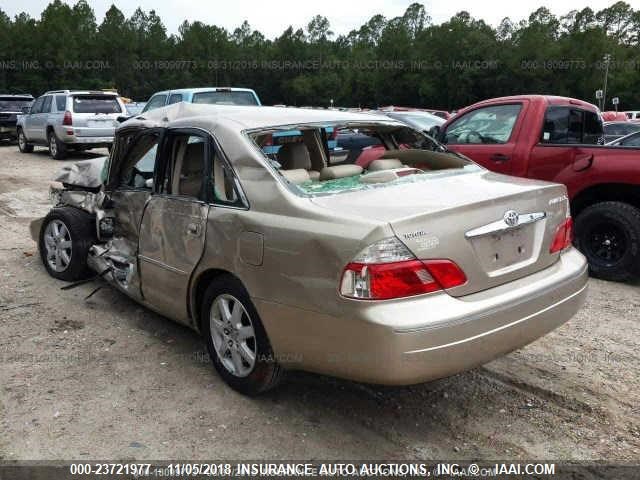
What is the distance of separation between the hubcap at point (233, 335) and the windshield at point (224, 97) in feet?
→ 27.3

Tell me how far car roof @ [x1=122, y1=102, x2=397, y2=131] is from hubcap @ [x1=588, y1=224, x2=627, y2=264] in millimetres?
2715

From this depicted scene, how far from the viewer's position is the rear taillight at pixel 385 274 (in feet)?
8.72

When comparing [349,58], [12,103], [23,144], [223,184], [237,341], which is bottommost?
[237,341]

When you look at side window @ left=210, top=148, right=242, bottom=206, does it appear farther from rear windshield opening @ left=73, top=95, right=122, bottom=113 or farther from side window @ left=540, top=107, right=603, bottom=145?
rear windshield opening @ left=73, top=95, right=122, bottom=113

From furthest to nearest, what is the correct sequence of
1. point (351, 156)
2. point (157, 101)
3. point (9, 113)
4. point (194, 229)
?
point (9, 113)
point (157, 101)
point (351, 156)
point (194, 229)

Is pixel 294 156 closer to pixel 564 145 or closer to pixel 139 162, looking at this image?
pixel 139 162

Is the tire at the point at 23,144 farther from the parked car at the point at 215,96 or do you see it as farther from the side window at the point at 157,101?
the parked car at the point at 215,96

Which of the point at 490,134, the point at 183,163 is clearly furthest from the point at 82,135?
the point at 183,163

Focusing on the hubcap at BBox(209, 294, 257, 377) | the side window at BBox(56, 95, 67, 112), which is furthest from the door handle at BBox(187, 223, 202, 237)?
the side window at BBox(56, 95, 67, 112)

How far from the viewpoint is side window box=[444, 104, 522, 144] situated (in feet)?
21.7

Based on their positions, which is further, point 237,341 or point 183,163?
point 183,163

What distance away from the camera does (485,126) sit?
6863 mm

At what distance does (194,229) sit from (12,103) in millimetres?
20667

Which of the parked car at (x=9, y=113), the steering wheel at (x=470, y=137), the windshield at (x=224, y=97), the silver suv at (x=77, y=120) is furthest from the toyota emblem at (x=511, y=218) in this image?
the parked car at (x=9, y=113)
